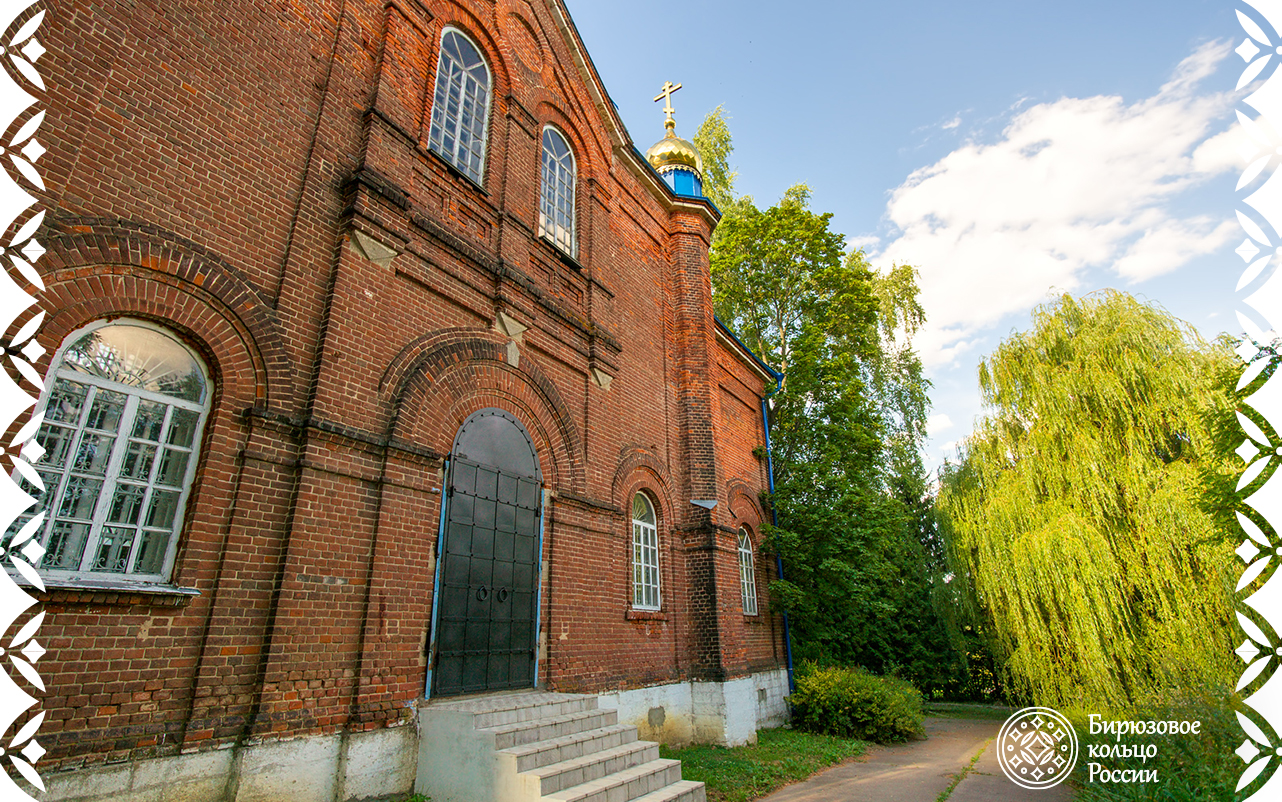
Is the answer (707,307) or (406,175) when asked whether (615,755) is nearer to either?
(406,175)

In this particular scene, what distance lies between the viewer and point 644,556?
32.2ft

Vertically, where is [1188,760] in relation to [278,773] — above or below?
below

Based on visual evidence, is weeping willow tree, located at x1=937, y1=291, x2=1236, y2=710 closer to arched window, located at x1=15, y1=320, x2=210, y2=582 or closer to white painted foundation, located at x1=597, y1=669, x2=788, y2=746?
white painted foundation, located at x1=597, y1=669, x2=788, y2=746

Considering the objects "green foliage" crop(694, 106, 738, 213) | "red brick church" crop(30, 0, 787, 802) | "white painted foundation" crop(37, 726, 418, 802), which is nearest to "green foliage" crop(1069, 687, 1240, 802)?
"red brick church" crop(30, 0, 787, 802)

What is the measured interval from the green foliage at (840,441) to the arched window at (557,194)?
777 cm

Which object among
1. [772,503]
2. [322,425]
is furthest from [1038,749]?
[322,425]

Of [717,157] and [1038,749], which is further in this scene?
[717,157]

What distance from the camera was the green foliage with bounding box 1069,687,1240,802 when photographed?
4.69m

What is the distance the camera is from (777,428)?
51.7ft

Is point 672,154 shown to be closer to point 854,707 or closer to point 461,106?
point 461,106

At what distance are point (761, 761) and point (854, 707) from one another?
3.43 m

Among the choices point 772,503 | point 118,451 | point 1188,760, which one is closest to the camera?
point 118,451

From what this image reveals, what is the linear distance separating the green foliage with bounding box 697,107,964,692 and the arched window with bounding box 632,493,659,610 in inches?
146

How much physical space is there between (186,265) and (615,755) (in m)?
5.50
